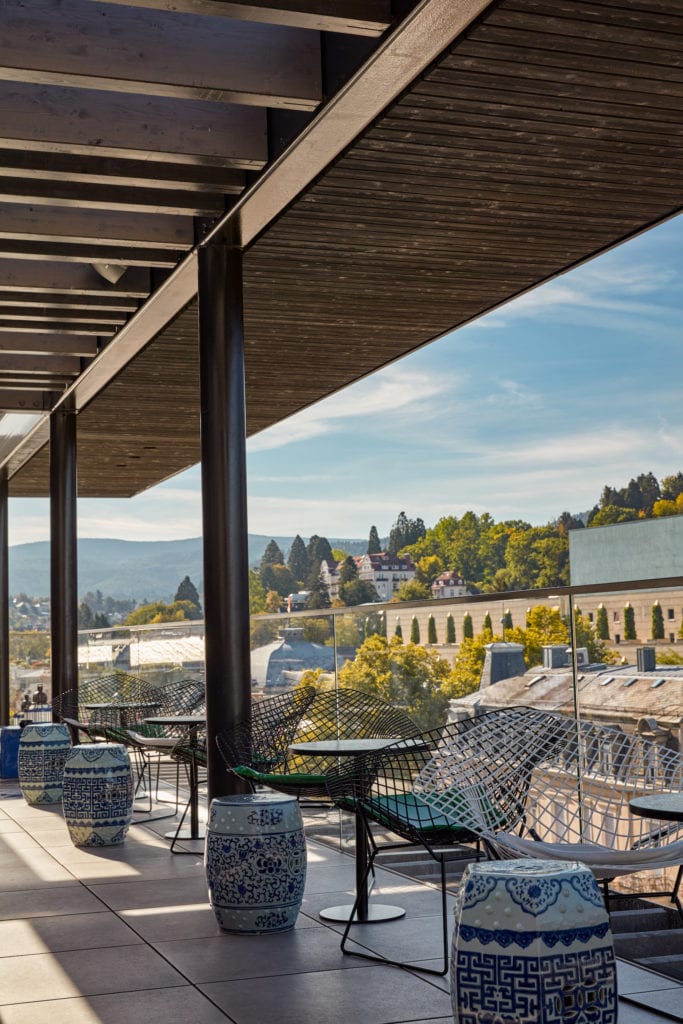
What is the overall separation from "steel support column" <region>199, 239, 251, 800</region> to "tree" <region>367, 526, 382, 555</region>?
68.1 m

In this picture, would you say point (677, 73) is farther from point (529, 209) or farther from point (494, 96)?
point (529, 209)

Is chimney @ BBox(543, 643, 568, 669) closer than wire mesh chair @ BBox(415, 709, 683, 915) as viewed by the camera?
No

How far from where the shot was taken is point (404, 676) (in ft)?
19.6

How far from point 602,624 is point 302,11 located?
247cm

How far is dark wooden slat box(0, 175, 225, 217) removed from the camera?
5.22 metres

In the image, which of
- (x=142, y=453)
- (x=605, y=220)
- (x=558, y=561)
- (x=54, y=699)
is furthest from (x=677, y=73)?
(x=558, y=561)

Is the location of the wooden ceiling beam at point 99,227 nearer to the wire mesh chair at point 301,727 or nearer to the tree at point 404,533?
Answer: the wire mesh chair at point 301,727

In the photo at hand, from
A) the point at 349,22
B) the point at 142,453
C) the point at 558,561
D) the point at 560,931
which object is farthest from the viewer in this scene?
the point at 558,561

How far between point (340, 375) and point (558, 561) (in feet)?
184

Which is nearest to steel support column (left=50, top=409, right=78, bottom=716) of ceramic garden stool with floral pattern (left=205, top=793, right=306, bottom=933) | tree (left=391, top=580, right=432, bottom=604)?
ceramic garden stool with floral pattern (left=205, top=793, right=306, bottom=933)

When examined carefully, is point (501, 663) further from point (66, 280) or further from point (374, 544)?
point (374, 544)

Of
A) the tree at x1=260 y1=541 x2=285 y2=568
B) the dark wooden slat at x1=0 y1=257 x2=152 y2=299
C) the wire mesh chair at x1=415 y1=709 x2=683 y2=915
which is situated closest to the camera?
the wire mesh chair at x1=415 y1=709 x2=683 y2=915

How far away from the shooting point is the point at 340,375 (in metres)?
9.29

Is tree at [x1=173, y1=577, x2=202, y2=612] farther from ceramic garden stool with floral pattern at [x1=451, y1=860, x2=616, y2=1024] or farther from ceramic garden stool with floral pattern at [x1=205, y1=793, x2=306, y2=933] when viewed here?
ceramic garden stool with floral pattern at [x1=451, y1=860, x2=616, y2=1024]
